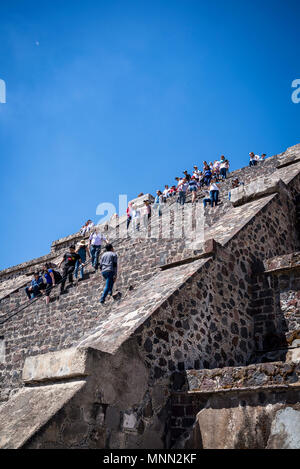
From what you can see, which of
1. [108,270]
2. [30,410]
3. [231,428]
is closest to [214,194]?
[108,270]

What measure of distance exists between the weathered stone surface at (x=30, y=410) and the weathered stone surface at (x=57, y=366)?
9 cm

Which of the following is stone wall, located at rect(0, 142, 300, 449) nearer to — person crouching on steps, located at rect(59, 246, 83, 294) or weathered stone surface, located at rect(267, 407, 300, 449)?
weathered stone surface, located at rect(267, 407, 300, 449)

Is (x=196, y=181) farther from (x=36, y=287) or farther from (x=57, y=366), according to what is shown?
(x=57, y=366)

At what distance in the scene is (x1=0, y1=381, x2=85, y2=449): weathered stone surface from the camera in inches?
129

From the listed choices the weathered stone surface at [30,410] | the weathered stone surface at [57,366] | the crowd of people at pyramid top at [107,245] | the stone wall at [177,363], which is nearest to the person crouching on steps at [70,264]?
the crowd of people at pyramid top at [107,245]

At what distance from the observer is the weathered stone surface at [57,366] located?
374 cm

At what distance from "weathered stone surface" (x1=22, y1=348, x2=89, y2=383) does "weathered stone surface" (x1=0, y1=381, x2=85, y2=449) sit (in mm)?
95

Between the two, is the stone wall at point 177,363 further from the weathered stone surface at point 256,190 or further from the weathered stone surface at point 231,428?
the weathered stone surface at point 256,190

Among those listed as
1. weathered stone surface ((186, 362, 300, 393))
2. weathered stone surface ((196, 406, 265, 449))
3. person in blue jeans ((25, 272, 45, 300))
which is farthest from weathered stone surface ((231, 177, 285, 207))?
person in blue jeans ((25, 272, 45, 300))

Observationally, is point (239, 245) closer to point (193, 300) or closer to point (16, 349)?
point (193, 300)

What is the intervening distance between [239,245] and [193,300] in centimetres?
161

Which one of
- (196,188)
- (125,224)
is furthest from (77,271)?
(196,188)

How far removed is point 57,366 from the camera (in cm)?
392

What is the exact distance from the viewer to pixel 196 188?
53.1 ft
